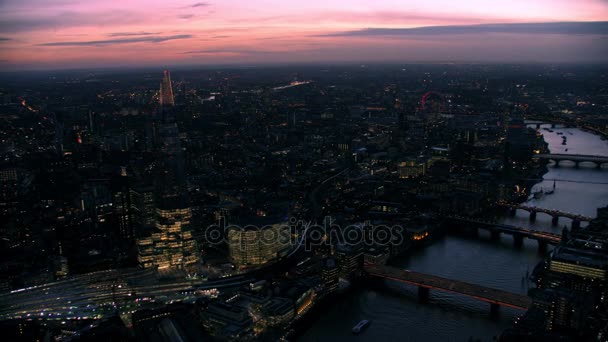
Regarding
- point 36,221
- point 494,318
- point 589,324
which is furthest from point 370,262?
point 36,221

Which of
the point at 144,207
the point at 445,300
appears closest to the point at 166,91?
the point at 144,207

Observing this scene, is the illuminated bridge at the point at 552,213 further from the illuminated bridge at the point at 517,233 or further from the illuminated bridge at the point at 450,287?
the illuminated bridge at the point at 450,287

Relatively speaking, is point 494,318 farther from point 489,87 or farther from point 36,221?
point 489,87

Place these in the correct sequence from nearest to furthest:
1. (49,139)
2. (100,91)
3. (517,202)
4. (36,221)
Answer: (36,221)
(517,202)
(49,139)
(100,91)

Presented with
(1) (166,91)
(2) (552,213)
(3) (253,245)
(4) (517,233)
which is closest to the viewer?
(3) (253,245)

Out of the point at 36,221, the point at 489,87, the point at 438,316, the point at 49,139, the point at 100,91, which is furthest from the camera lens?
the point at 489,87

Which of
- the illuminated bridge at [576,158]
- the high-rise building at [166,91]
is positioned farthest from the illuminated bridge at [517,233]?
the high-rise building at [166,91]

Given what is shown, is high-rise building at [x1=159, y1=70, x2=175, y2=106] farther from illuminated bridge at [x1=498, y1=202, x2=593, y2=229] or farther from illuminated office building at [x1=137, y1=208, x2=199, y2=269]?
illuminated bridge at [x1=498, y1=202, x2=593, y2=229]

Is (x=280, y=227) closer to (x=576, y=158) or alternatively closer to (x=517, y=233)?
(x=517, y=233)
